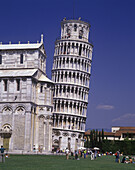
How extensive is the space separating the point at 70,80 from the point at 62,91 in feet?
12.1

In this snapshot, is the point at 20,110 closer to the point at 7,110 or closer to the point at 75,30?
the point at 7,110

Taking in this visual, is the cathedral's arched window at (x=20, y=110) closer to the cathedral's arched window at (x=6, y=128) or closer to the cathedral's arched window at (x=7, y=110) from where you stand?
the cathedral's arched window at (x=7, y=110)

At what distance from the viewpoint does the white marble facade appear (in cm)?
5811

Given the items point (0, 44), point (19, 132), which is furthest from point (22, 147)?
point (0, 44)

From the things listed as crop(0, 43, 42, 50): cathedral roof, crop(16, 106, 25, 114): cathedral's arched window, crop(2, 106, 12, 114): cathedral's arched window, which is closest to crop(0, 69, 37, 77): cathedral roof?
crop(0, 43, 42, 50): cathedral roof

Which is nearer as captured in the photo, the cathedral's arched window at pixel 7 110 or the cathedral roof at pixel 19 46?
the cathedral's arched window at pixel 7 110

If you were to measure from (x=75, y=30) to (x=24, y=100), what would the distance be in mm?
44946

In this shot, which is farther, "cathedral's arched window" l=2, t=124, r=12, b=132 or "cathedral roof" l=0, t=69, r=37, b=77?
"cathedral roof" l=0, t=69, r=37, b=77

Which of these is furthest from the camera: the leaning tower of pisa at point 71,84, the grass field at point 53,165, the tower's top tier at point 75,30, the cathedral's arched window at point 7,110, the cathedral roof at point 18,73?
the tower's top tier at point 75,30

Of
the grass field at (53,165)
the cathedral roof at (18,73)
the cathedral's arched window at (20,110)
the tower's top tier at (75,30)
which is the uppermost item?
the tower's top tier at (75,30)

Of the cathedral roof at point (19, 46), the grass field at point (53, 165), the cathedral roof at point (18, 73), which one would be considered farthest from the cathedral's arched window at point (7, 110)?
the grass field at point (53, 165)

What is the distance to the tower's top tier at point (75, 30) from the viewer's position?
323 feet

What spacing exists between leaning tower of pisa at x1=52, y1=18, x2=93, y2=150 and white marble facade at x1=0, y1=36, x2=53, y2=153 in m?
27.2

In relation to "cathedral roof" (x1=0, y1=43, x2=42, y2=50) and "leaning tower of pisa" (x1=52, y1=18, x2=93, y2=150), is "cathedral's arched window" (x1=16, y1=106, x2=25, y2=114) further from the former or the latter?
"leaning tower of pisa" (x1=52, y1=18, x2=93, y2=150)
